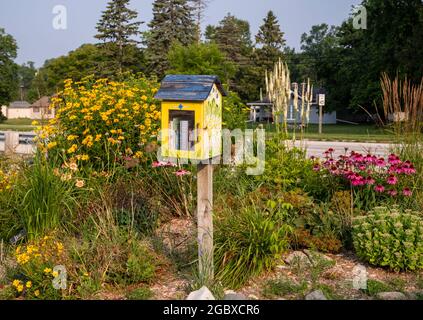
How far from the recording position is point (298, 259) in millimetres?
5410

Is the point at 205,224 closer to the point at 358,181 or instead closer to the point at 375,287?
→ the point at 375,287

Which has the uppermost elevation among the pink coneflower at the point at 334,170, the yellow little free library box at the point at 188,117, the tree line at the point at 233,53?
the tree line at the point at 233,53

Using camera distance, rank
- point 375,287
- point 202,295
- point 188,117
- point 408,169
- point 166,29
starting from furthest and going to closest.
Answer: point 166,29 < point 408,169 < point 188,117 < point 375,287 < point 202,295

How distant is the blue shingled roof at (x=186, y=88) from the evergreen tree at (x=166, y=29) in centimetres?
4071

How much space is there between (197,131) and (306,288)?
175 cm

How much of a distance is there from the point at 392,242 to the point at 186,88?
251 centimetres

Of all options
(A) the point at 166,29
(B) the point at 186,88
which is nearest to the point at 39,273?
(B) the point at 186,88

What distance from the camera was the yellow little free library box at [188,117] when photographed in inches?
191

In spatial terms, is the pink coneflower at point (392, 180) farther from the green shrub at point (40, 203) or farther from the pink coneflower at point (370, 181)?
the green shrub at point (40, 203)

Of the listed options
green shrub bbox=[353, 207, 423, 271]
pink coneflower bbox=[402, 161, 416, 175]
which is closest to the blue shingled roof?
green shrub bbox=[353, 207, 423, 271]

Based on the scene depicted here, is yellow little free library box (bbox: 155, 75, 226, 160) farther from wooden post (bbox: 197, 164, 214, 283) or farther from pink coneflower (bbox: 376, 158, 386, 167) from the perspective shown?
pink coneflower (bbox: 376, 158, 386, 167)

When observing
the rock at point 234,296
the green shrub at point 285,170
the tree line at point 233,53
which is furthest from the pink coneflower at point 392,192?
the tree line at point 233,53

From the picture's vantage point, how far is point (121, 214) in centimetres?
621

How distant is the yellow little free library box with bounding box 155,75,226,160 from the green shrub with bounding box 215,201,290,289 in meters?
0.73
